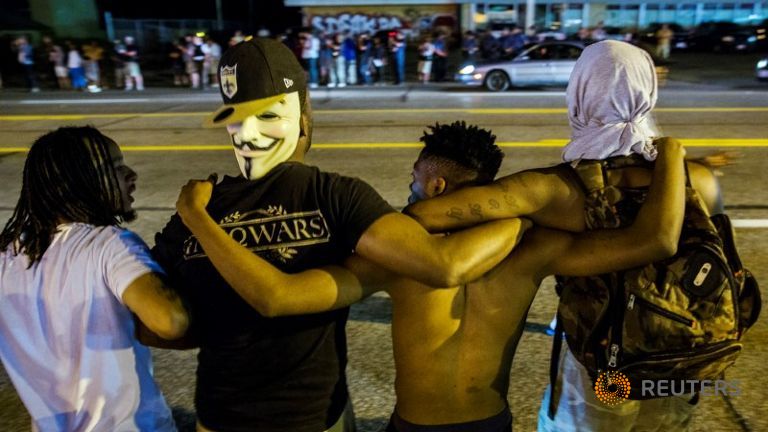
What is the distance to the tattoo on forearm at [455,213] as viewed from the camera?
5.46 feet

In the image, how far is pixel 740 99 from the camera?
1397 centimetres

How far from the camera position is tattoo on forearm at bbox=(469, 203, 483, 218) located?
5.47ft

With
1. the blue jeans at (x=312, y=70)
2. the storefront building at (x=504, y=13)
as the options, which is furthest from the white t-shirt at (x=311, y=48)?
the storefront building at (x=504, y=13)

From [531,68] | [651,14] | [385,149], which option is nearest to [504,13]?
[651,14]

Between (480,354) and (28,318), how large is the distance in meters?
1.17

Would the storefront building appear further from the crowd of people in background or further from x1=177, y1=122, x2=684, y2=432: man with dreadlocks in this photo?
x1=177, y1=122, x2=684, y2=432: man with dreadlocks

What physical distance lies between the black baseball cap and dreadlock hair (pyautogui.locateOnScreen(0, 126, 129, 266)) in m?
0.36

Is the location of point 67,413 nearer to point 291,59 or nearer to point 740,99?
point 291,59

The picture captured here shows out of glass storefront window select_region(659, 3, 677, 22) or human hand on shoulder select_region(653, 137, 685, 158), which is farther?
glass storefront window select_region(659, 3, 677, 22)

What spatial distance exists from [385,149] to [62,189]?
25.3 ft

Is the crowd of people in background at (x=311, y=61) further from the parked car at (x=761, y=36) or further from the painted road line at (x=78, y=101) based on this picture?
the parked car at (x=761, y=36)

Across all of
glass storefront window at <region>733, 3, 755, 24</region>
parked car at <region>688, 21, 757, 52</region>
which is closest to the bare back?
parked car at <region>688, 21, 757, 52</region>

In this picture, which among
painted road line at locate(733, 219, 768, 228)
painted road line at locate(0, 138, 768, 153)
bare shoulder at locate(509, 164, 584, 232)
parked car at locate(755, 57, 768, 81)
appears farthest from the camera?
parked car at locate(755, 57, 768, 81)

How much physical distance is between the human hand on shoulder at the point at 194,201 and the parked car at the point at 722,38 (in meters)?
31.6
